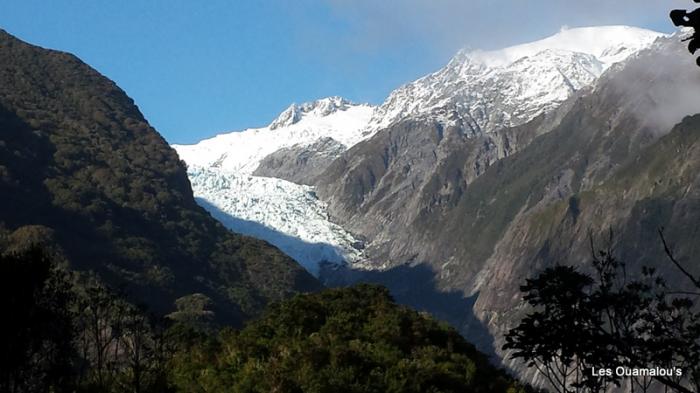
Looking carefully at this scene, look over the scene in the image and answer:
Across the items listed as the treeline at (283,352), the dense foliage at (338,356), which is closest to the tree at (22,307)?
the treeline at (283,352)

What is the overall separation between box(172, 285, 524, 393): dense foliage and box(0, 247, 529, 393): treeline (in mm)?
76

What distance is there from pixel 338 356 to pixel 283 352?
494 centimetres

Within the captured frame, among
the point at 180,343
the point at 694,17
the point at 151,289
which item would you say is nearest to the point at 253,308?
the point at 151,289

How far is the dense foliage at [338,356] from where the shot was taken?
57156 mm

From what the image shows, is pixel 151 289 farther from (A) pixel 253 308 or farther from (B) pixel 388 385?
(B) pixel 388 385

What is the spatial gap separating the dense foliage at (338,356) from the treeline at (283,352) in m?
0.08

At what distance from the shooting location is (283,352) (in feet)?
207

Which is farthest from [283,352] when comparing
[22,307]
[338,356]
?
[22,307]

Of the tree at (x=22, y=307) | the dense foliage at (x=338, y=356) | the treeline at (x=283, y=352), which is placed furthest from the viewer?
the dense foliage at (x=338, y=356)

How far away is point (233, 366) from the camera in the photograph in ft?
207

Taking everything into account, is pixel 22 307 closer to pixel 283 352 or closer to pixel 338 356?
pixel 283 352

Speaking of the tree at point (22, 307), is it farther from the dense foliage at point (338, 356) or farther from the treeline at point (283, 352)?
the dense foliage at point (338, 356)

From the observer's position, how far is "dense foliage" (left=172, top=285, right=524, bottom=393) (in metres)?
57.2

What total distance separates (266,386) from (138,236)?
14889cm
